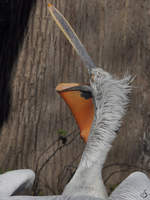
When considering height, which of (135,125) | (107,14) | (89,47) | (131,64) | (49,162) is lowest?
(49,162)

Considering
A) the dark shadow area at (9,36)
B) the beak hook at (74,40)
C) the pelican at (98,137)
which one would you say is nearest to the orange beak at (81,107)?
the pelican at (98,137)

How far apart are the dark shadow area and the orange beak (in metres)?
0.73

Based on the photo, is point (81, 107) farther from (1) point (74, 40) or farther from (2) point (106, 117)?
(1) point (74, 40)

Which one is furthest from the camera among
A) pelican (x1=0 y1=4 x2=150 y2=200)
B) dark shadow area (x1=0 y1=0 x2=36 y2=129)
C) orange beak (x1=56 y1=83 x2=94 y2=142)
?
dark shadow area (x1=0 y1=0 x2=36 y2=129)

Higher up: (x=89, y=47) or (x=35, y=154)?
(x=89, y=47)

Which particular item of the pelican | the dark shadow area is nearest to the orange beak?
the pelican

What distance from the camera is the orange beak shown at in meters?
1.52

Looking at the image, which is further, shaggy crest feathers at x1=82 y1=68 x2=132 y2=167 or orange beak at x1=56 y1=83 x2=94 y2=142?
orange beak at x1=56 y1=83 x2=94 y2=142

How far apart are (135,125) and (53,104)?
62cm

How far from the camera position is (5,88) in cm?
216

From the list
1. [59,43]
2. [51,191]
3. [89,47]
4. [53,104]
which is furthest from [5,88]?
[51,191]

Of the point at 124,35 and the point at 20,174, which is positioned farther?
the point at 124,35

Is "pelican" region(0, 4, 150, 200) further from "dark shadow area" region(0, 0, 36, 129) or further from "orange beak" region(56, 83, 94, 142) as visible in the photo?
"dark shadow area" region(0, 0, 36, 129)

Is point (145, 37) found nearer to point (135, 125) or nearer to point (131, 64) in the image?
point (131, 64)
